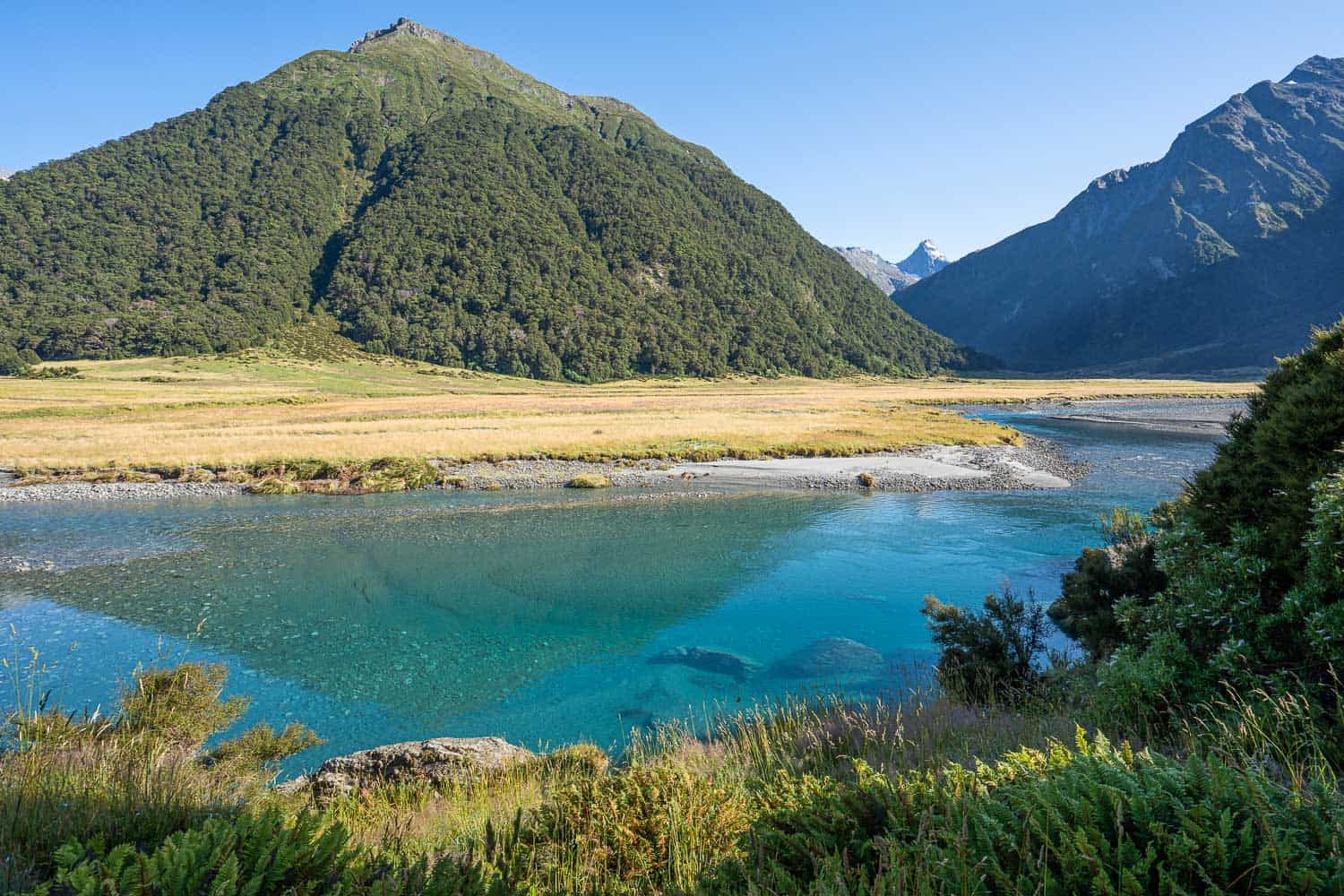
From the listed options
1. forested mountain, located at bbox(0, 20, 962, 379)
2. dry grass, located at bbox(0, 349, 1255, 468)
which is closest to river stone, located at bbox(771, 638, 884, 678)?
dry grass, located at bbox(0, 349, 1255, 468)

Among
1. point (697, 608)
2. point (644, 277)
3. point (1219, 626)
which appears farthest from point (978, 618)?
point (644, 277)

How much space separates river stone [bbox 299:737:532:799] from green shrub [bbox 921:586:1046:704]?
598cm

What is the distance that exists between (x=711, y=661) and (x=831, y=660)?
7.87ft

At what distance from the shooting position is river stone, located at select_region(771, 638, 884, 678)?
473 inches

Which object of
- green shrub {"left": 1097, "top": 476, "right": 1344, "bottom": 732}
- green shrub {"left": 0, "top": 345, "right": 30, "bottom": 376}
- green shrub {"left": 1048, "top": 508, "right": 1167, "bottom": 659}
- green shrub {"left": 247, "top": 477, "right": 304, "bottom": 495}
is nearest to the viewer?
green shrub {"left": 1097, "top": 476, "right": 1344, "bottom": 732}

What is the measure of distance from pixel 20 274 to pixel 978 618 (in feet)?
678

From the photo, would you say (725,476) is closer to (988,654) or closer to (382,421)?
(988,654)

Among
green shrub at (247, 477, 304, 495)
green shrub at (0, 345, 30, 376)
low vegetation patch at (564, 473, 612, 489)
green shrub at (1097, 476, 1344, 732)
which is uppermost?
green shrub at (0, 345, 30, 376)

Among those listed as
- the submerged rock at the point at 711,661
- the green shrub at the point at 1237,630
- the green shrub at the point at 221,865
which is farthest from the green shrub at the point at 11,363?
the green shrub at the point at 1237,630

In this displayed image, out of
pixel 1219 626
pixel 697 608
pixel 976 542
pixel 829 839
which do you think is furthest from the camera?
pixel 976 542

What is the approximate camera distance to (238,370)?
325ft

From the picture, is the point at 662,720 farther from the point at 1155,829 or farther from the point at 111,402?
the point at 111,402

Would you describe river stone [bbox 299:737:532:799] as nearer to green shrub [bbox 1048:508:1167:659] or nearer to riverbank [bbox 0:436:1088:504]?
green shrub [bbox 1048:508:1167:659]

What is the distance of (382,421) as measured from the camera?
51750mm
